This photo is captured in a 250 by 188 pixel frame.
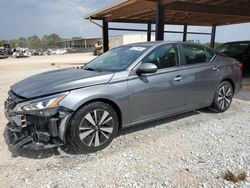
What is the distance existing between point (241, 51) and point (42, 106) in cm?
821

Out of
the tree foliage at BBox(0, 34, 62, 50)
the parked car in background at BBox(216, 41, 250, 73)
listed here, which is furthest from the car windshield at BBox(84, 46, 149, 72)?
the tree foliage at BBox(0, 34, 62, 50)

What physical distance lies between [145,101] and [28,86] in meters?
1.77

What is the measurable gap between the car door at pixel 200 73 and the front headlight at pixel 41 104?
7.60 ft

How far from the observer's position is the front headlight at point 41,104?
2.87 meters

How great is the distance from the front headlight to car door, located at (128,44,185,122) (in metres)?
1.08

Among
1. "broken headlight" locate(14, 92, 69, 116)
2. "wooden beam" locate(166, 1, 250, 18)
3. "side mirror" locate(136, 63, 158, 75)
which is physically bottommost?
"broken headlight" locate(14, 92, 69, 116)

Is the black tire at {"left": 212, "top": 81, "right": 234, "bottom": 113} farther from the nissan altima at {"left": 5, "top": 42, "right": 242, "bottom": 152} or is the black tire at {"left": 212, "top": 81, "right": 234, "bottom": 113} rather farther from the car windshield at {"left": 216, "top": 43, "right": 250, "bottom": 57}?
the car windshield at {"left": 216, "top": 43, "right": 250, "bottom": 57}

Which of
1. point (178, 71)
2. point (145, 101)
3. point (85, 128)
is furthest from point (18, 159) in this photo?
point (178, 71)

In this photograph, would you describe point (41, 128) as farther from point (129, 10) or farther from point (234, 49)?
point (129, 10)

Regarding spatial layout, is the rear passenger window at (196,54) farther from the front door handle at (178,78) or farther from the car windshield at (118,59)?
the car windshield at (118,59)

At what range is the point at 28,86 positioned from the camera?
Result: 3.30 meters

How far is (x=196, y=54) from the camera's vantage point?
14.7ft

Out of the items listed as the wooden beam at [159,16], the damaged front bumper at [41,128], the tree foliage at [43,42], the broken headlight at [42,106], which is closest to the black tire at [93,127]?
the damaged front bumper at [41,128]

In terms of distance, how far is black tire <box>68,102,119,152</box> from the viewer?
119 inches
